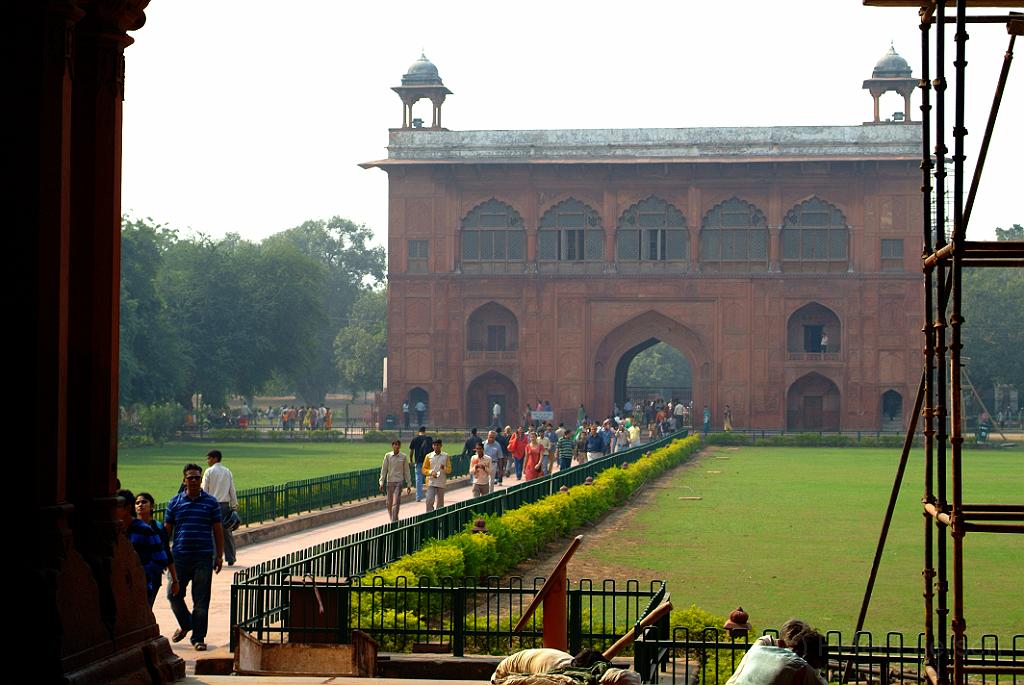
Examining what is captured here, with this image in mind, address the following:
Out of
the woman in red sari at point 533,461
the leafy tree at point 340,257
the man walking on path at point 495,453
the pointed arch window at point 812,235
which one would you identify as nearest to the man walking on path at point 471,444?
the man walking on path at point 495,453

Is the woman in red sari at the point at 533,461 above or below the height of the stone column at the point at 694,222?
below

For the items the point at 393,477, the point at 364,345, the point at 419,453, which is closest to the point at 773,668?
the point at 393,477

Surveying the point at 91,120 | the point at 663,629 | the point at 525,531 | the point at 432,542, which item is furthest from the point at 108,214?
the point at 525,531

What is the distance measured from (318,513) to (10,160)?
12.3 m

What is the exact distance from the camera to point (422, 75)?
43750mm

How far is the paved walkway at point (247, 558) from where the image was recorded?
8.64m

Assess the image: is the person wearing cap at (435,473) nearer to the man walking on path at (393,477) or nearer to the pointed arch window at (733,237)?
the man walking on path at (393,477)

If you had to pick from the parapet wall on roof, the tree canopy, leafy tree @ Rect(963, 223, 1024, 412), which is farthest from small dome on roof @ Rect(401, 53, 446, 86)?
leafy tree @ Rect(963, 223, 1024, 412)

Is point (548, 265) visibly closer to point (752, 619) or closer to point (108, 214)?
point (752, 619)

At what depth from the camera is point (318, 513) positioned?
16781 mm

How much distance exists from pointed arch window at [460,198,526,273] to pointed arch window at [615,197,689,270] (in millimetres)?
2876

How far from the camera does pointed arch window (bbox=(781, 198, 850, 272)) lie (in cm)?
4100

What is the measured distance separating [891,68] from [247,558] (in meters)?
33.4

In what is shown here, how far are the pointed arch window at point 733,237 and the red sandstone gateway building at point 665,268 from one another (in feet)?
0.18
